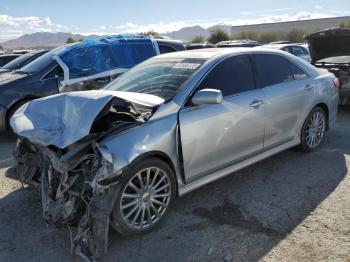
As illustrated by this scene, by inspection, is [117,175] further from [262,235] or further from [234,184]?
[234,184]

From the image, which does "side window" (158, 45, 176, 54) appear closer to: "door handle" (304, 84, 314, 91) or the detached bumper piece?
"door handle" (304, 84, 314, 91)

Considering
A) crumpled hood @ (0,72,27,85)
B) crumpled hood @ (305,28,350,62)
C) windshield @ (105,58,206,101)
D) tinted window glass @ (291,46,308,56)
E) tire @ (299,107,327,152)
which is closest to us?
windshield @ (105,58,206,101)

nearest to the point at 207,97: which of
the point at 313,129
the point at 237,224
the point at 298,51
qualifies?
the point at 237,224

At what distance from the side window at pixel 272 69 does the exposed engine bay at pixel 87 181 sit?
1755mm

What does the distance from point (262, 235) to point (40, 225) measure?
2178 millimetres

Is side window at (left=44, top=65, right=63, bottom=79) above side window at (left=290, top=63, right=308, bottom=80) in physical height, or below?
below

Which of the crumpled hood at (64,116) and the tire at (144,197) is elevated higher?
the crumpled hood at (64,116)

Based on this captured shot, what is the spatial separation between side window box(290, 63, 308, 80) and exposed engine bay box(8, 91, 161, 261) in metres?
2.49

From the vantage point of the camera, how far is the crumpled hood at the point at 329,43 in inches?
316

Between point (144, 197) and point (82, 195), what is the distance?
22.4 inches

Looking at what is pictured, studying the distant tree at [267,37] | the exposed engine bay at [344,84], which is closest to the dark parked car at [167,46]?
the exposed engine bay at [344,84]

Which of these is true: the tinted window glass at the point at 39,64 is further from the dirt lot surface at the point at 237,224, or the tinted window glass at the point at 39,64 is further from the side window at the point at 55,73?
the dirt lot surface at the point at 237,224

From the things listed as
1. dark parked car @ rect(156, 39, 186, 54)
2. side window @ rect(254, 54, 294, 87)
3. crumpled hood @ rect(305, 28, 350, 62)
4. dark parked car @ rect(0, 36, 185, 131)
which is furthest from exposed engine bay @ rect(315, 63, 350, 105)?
dark parked car @ rect(0, 36, 185, 131)

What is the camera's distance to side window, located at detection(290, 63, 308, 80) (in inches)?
209
